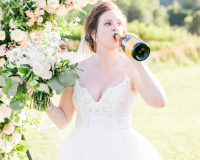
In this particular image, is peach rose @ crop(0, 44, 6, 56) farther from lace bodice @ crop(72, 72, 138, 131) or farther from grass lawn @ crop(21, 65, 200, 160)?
grass lawn @ crop(21, 65, 200, 160)

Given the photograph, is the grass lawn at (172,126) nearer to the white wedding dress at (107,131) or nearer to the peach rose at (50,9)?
the white wedding dress at (107,131)

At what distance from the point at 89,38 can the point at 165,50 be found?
11.8 meters

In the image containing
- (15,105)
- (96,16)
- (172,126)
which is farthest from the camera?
(172,126)

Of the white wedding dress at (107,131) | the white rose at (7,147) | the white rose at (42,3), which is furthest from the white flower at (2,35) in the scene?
the white rose at (7,147)

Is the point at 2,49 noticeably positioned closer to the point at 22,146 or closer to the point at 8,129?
the point at 8,129

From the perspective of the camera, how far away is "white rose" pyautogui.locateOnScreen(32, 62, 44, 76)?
159cm

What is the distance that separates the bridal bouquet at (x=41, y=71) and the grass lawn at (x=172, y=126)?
109cm

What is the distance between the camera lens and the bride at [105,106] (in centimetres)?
197

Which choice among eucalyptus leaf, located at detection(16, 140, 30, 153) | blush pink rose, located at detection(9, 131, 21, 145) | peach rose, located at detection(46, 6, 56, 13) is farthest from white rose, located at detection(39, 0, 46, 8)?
eucalyptus leaf, located at detection(16, 140, 30, 153)

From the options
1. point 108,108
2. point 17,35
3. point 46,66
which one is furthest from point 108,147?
point 17,35

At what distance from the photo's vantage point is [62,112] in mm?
2129

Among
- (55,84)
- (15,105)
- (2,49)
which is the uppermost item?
(2,49)

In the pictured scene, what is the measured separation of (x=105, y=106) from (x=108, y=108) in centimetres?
3

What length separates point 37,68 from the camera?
1.60m
